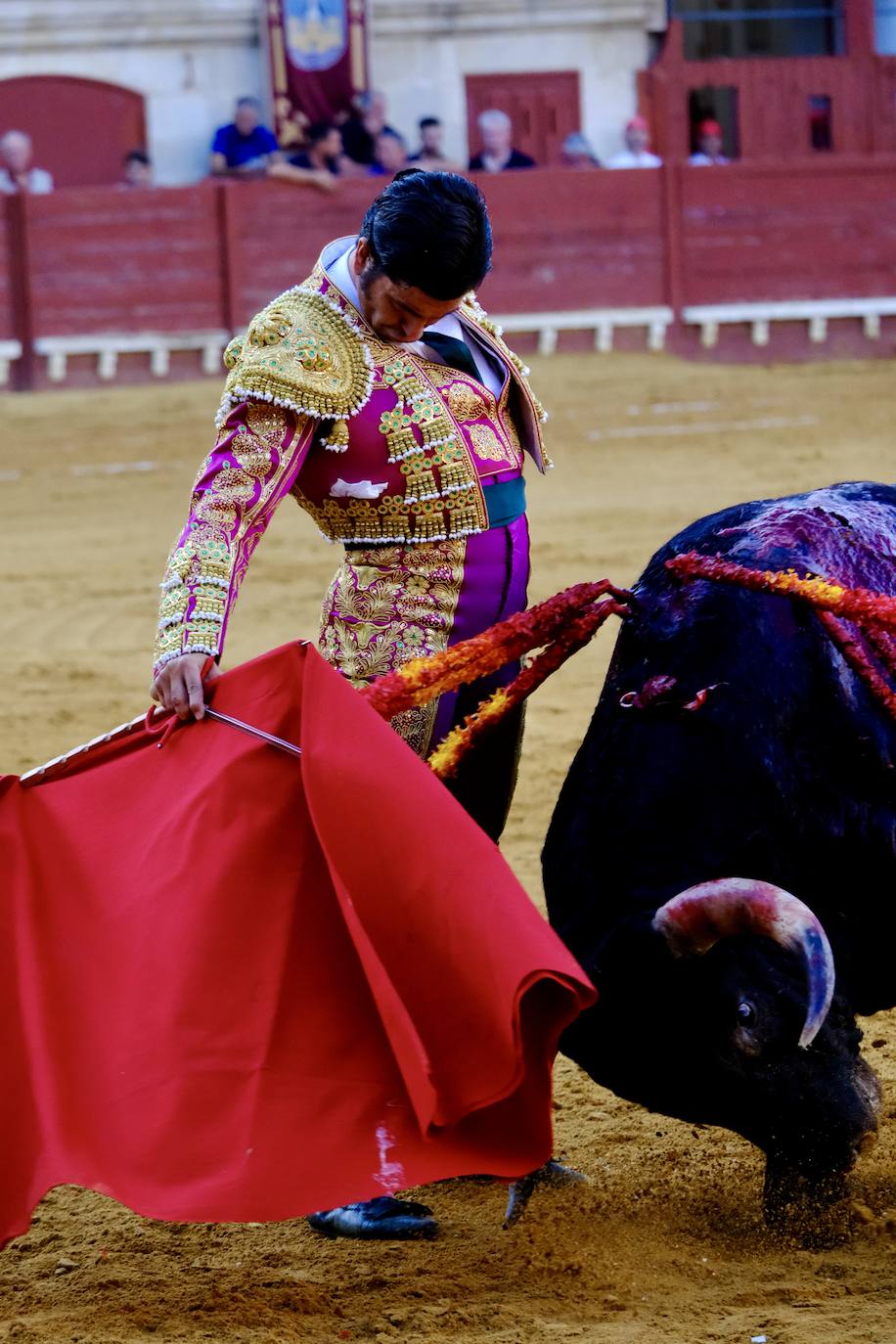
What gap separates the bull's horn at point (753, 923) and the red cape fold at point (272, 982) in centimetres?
15

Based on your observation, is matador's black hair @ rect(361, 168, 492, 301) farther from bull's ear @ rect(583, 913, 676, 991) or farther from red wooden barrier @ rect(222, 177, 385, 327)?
red wooden barrier @ rect(222, 177, 385, 327)

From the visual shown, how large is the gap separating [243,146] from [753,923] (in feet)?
32.7

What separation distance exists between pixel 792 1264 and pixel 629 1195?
0.34 m

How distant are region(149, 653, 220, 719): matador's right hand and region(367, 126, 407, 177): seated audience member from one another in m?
9.13

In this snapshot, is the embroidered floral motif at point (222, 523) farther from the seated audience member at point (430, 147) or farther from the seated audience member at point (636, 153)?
the seated audience member at point (636, 153)

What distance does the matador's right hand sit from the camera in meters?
2.24

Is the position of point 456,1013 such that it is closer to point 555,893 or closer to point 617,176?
point 555,893

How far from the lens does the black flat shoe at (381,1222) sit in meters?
2.44

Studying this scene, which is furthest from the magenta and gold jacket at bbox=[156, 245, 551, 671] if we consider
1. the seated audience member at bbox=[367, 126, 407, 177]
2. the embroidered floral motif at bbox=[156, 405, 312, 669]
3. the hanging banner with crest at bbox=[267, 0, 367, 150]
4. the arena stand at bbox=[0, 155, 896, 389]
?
Result: the hanging banner with crest at bbox=[267, 0, 367, 150]

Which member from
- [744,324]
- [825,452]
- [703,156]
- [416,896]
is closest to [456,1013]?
[416,896]

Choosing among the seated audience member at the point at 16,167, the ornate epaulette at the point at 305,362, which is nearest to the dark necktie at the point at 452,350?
the ornate epaulette at the point at 305,362

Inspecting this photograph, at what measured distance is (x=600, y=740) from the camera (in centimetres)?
242

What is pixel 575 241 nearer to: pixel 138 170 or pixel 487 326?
pixel 138 170

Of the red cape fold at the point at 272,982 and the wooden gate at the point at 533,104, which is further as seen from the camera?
the wooden gate at the point at 533,104
